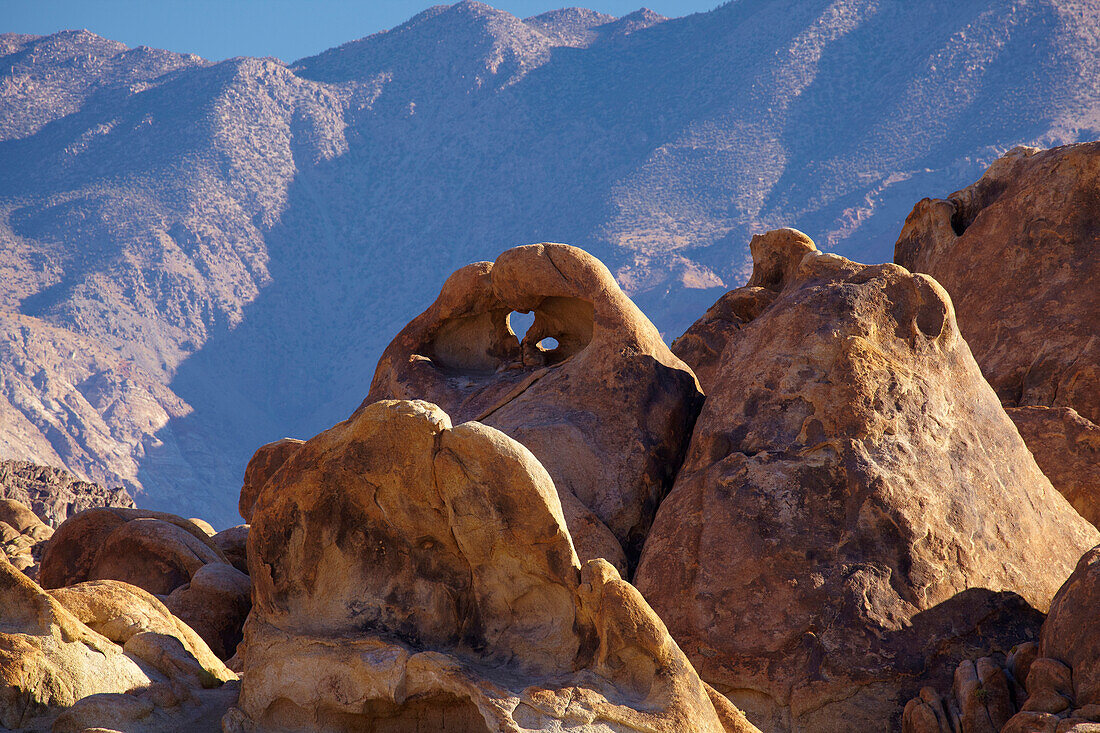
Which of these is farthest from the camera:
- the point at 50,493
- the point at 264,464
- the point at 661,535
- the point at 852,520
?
the point at 50,493

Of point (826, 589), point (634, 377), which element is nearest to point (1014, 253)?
point (634, 377)

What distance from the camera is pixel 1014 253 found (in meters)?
9.63

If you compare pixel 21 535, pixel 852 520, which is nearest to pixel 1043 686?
pixel 852 520

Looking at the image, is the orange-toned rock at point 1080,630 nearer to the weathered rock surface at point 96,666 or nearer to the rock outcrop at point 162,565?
the weathered rock surface at point 96,666

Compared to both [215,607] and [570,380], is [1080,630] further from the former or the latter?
[215,607]

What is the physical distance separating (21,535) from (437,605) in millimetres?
14944

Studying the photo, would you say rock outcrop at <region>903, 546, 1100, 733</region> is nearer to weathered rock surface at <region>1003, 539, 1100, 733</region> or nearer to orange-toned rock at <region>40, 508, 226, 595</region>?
weathered rock surface at <region>1003, 539, 1100, 733</region>

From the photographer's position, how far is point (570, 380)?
8.03m

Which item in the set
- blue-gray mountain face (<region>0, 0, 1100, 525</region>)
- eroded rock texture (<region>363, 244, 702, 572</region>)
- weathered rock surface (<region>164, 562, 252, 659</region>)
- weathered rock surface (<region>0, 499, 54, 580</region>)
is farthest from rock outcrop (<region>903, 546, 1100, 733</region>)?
blue-gray mountain face (<region>0, 0, 1100, 525</region>)

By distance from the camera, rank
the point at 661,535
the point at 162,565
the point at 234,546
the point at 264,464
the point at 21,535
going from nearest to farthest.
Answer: the point at 661,535 → the point at 162,565 → the point at 264,464 → the point at 234,546 → the point at 21,535

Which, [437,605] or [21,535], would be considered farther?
[21,535]

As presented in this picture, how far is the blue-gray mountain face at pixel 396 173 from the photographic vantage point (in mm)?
82250

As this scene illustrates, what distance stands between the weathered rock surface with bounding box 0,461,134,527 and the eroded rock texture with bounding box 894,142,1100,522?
20369 millimetres

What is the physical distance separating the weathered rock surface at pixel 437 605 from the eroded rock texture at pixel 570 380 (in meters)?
2.29
